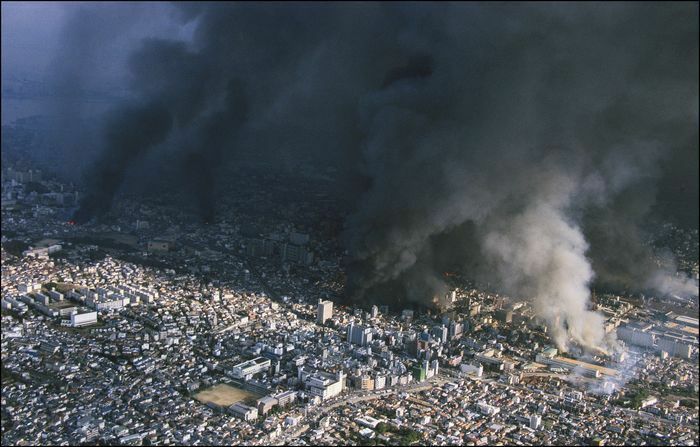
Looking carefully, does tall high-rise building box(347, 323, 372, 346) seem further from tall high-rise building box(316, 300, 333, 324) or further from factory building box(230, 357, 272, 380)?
factory building box(230, 357, 272, 380)

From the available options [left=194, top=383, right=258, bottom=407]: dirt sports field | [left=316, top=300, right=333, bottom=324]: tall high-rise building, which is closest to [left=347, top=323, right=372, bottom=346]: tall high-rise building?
[left=316, top=300, right=333, bottom=324]: tall high-rise building

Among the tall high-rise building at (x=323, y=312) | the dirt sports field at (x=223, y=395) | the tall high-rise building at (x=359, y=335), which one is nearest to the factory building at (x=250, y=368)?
the dirt sports field at (x=223, y=395)

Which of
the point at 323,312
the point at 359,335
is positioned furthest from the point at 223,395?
the point at 323,312

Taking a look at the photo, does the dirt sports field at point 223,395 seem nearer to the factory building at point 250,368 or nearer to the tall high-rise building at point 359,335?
the factory building at point 250,368

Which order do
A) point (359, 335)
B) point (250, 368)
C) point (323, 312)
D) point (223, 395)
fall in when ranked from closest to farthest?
point (223, 395), point (250, 368), point (359, 335), point (323, 312)

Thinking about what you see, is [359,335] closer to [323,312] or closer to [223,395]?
[323,312]

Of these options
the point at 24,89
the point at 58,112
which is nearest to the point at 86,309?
the point at 58,112
